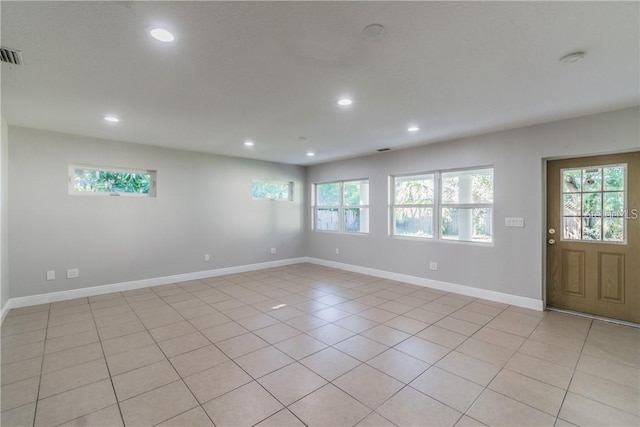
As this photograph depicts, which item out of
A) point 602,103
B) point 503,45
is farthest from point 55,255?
point 602,103

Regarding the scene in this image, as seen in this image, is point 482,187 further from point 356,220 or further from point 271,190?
point 271,190

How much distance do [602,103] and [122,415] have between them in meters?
5.16

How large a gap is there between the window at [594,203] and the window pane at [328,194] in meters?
4.14

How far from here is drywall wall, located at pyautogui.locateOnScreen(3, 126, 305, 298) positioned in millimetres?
3928

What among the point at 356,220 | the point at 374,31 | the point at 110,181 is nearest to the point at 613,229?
the point at 374,31

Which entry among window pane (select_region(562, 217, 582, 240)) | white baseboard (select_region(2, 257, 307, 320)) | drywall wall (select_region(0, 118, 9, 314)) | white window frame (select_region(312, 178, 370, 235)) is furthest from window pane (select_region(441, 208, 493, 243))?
drywall wall (select_region(0, 118, 9, 314))

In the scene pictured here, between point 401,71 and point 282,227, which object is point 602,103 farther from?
point 282,227

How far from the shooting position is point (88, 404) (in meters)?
1.96

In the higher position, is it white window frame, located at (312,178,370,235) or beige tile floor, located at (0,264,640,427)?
white window frame, located at (312,178,370,235)

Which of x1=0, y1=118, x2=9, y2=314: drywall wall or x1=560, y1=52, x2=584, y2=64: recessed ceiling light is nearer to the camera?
x1=560, y1=52, x2=584, y2=64: recessed ceiling light

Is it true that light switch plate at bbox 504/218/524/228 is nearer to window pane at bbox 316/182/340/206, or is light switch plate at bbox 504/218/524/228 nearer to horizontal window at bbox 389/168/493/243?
horizontal window at bbox 389/168/493/243

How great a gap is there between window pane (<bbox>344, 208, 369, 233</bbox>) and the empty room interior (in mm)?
74

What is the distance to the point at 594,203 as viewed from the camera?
3539mm

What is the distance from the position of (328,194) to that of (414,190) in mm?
2335
